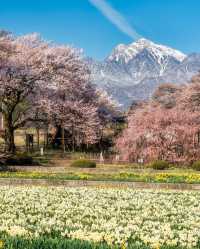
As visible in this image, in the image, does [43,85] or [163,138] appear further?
[43,85]

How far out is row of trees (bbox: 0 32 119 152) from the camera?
54.3 m

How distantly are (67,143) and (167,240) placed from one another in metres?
56.2

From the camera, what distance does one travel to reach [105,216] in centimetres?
1627

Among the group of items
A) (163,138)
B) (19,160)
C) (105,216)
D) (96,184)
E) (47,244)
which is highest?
(163,138)

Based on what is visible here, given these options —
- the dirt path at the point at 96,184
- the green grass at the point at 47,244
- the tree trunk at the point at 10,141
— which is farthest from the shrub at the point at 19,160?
the green grass at the point at 47,244

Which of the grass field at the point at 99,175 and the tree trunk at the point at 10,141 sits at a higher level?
the tree trunk at the point at 10,141

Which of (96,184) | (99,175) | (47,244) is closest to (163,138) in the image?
(99,175)

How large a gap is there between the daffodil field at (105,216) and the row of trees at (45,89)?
103 feet

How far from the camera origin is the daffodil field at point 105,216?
456 inches

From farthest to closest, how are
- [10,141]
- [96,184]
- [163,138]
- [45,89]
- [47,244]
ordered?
[45,89] < [10,141] < [163,138] < [96,184] < [47,244]

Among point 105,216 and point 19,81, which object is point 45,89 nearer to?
point 19,81

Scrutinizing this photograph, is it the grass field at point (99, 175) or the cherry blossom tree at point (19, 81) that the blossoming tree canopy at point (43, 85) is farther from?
the grass field at point (99, 175)

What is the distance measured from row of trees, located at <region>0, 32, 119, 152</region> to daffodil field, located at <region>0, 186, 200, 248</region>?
31.4 meters

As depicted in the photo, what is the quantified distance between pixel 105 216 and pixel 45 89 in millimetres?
41486
